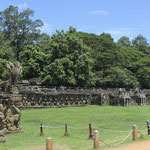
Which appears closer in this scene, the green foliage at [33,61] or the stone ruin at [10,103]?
the stone ruin at [10,103]

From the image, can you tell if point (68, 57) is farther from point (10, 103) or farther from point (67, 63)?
point (10, 103)

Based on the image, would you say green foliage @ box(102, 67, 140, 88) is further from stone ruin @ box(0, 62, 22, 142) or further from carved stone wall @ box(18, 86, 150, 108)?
stone ruin @ box(0, 62, 22, 142)

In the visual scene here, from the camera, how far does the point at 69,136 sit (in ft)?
53.4

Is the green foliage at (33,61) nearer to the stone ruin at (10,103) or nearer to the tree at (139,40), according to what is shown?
the stone ruin at (10,103)

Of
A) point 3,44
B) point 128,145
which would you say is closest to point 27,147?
point 128,145

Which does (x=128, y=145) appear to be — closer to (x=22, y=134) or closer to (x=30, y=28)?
(x=22, y=134)

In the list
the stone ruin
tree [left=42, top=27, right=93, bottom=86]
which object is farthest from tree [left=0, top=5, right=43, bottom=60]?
the stone ruin

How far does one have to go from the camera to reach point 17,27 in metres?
59.8

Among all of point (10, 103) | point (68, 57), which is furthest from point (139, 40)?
point (10, 103)

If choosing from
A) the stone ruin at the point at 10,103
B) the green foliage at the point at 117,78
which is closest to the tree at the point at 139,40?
the green foliage at the point at 117,78

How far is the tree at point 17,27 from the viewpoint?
59.0 metres

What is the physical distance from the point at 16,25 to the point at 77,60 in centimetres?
2329

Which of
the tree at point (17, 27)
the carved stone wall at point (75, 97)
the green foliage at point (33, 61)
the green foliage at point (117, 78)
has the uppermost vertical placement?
the tree at point (17, 27)

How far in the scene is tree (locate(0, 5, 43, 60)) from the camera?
194ft
